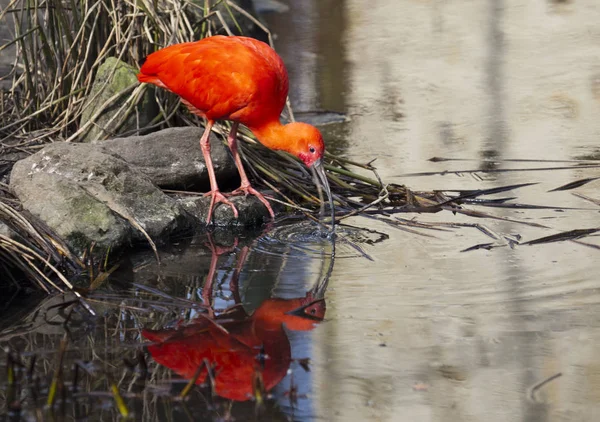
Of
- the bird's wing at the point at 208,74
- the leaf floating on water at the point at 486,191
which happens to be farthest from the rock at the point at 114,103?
the leaf floating on water at the point at 486,191

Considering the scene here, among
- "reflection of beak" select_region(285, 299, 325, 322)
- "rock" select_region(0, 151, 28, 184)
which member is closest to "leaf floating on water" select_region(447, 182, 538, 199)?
"reflection of beak" select_region(285, 299, 325, 322)

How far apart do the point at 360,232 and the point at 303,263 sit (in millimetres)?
566

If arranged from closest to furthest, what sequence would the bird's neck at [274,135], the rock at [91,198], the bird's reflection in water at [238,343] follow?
1. the bird's reflection in water at [238,343]
2. the rock at [91,198]
3. the bird's neck at [274,135]

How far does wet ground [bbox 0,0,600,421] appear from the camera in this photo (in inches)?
133

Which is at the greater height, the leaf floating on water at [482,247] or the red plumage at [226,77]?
the red plumage at [226,77]

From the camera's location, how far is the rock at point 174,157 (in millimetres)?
5715

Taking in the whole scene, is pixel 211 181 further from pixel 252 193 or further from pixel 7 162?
pixel 7 162

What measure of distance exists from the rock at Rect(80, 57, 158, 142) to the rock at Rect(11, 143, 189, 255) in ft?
2.73

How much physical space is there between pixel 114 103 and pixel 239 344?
2877 mm

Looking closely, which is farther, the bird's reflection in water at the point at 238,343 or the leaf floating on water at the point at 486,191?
the leaf floating on water at the point at 486,191

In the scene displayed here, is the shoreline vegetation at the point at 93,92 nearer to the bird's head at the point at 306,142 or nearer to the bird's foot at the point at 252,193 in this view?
the bird's foot at the point at 252,193

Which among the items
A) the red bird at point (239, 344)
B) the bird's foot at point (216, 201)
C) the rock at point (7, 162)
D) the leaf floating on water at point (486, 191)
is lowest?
the leaf floating on water at point (486, 191)

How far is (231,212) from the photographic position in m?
5.61

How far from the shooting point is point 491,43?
35.3ft
